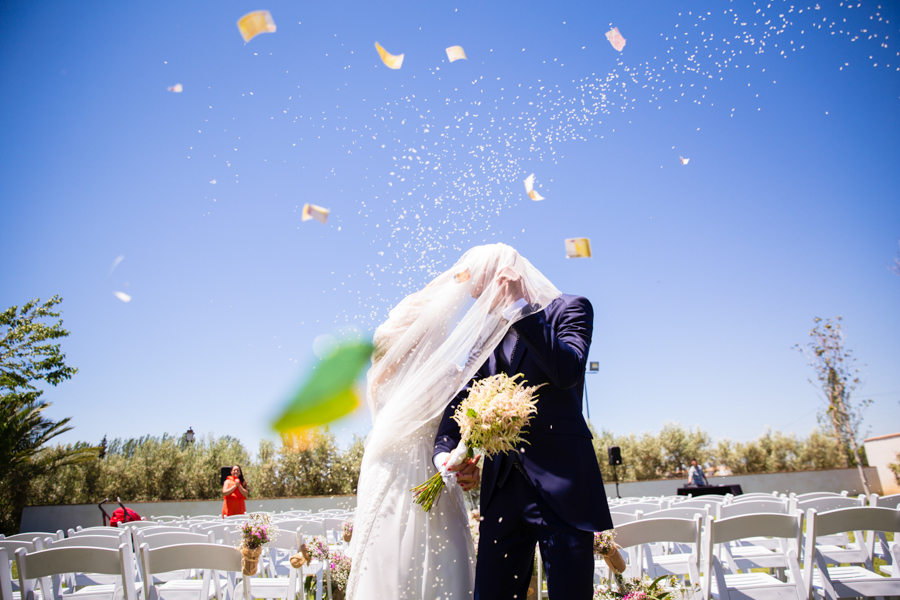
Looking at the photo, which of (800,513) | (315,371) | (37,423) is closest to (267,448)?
(37,423)

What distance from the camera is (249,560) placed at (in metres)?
2.63

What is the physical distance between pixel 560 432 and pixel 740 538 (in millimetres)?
1645

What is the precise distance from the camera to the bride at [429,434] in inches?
81.7

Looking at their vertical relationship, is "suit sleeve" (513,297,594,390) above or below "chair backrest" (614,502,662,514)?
above

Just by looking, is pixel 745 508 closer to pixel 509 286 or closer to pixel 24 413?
pixel 509 286

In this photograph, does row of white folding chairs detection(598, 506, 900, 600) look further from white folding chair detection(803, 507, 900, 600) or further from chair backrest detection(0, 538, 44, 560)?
chair backrest detection(0, 538, 44, 560)

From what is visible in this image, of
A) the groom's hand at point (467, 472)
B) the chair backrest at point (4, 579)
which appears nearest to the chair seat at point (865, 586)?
the groom's hand at point (467, 472)

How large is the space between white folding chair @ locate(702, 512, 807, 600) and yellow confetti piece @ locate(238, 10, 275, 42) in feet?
11.5

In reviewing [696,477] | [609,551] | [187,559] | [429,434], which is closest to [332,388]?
[187,559]

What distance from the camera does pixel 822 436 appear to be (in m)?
23.1

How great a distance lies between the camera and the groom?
5.43ft

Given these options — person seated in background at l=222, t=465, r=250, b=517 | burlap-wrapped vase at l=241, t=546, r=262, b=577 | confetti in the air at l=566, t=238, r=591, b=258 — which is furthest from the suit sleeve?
person seated in background at l=222, t=465, r=250, b=517

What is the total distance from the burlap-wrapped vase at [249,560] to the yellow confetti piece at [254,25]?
2.69 m

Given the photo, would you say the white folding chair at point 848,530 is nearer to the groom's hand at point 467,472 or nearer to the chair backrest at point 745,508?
the chair backrest at point 745,508
